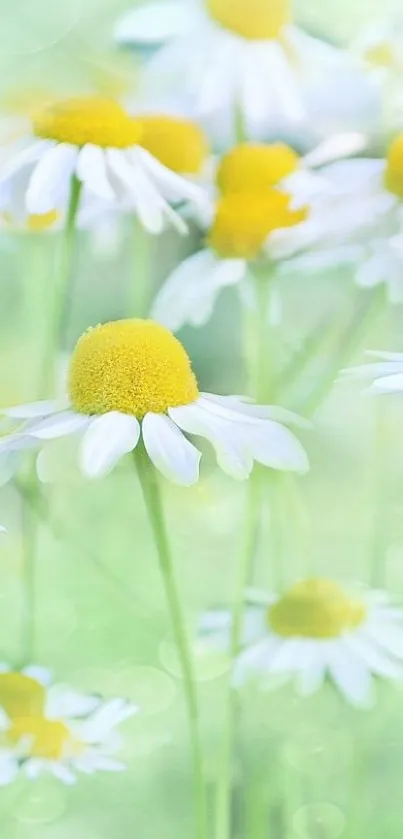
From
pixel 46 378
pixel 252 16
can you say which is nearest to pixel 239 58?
pixel 252 16

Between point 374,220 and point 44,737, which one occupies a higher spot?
point 374,220

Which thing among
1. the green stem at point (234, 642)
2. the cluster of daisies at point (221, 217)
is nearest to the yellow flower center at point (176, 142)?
the cluster of daisies at point (221, 217)

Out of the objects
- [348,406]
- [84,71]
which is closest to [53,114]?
[84,71]

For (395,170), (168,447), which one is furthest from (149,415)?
(395,170)

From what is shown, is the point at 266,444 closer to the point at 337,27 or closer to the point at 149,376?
the point at 149,376

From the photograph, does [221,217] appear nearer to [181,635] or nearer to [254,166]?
[254,166]
